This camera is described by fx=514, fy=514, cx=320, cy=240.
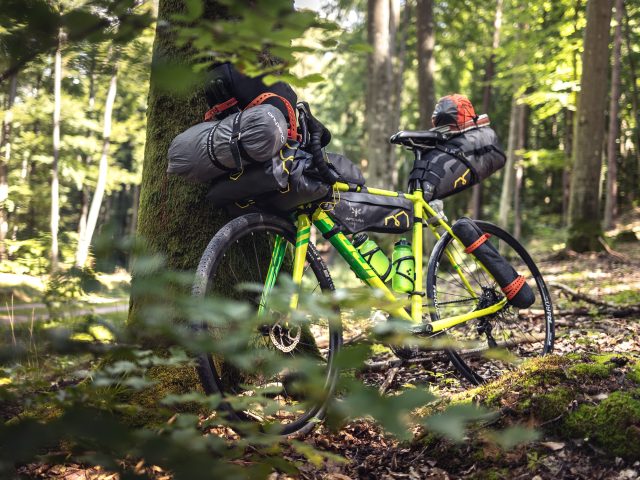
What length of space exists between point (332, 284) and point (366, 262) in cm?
29

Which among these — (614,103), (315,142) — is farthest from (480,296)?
(614,103)

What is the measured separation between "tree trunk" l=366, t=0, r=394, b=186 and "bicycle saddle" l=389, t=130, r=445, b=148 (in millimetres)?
7002

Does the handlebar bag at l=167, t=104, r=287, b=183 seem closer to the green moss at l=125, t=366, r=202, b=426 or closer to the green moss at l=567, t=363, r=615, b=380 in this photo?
the green moss at l=125, t=366, r=202, b=426

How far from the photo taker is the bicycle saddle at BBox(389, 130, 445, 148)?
11.3 feet

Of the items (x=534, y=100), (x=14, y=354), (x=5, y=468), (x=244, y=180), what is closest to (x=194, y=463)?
(x=5, y=468)

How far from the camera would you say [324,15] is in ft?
3.76

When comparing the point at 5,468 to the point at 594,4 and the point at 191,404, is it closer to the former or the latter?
the point at 191,404

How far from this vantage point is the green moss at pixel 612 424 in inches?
77.0

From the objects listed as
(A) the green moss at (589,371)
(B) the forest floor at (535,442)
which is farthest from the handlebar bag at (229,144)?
(A) the green moss at (589,371)

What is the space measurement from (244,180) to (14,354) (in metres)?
1.48

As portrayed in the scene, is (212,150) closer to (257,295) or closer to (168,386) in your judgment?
(257,295)

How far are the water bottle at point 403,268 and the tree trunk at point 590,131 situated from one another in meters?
7.90

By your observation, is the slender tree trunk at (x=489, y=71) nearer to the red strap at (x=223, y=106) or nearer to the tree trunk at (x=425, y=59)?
the tree trunk at (x=425, y=59)

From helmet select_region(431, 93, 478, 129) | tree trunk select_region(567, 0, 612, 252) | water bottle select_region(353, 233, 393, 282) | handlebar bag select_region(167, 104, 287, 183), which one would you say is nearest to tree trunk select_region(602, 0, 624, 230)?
tree trunk select_region(567, 0, 612, 252)
